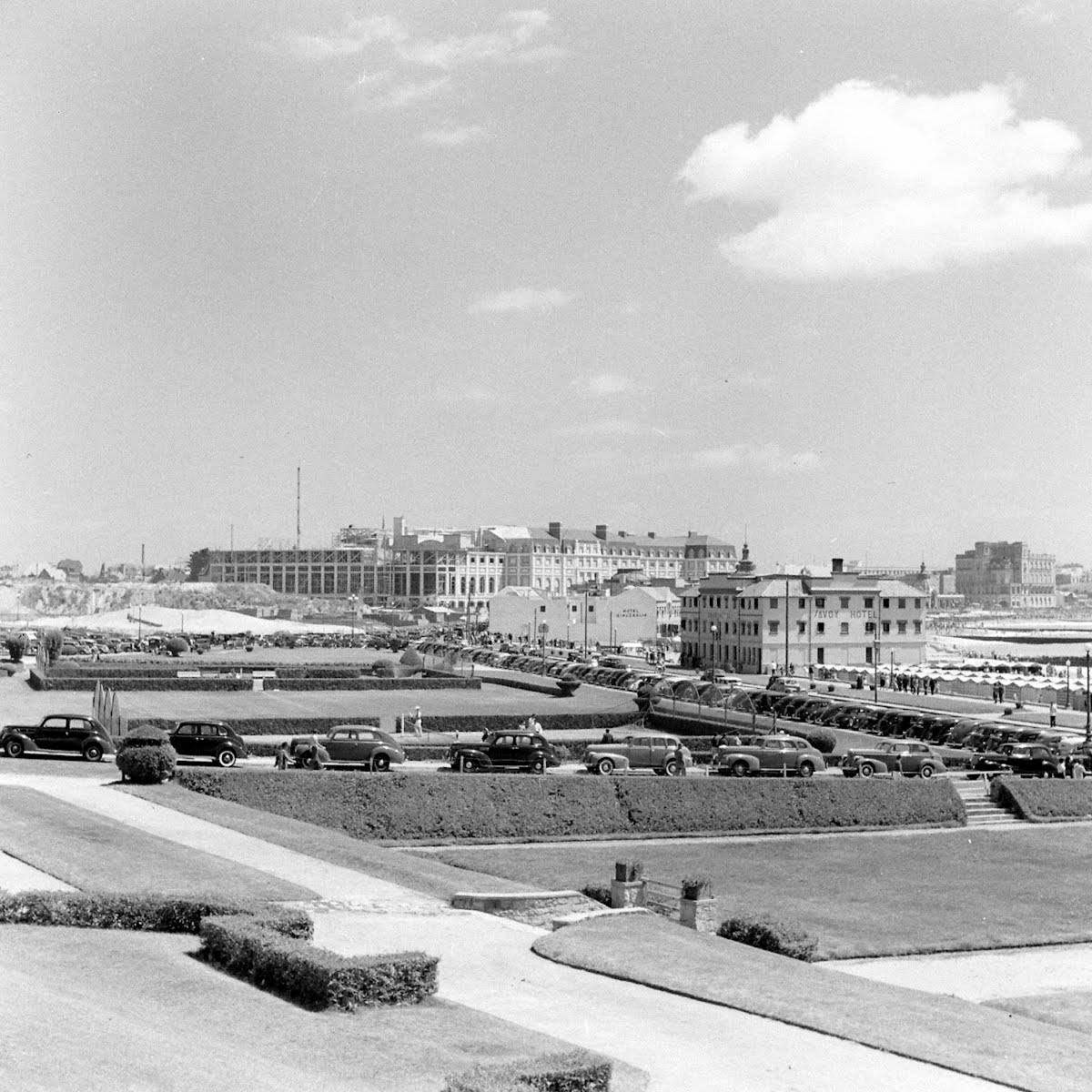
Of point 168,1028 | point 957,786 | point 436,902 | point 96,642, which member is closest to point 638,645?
point 96,642

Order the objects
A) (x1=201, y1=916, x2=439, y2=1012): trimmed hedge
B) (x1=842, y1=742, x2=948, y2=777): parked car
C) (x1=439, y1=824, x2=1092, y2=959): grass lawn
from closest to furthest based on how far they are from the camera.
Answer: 1. (x1=201, y1=916, x2=439, y2=1012): trimmed hedge
2. (x1=439, y1=824, x2=1092, y2=959): grass lawn
3. (x1=842, y1=742, x2=948, y2=777): parked car

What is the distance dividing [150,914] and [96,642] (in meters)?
91.5

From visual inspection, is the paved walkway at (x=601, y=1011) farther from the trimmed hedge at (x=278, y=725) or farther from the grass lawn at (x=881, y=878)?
the trimmed hedge at (x=278, y=725)

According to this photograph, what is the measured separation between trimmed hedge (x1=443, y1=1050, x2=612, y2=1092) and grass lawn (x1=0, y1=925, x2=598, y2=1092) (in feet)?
3.95

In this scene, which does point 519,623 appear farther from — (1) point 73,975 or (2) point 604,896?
(1) point 73,975

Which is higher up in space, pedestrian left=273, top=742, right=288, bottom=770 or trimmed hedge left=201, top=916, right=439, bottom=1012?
trimmed hedge left=201, top=916, right=439, bottom=1012

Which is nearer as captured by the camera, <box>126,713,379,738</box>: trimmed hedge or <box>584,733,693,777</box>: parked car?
<box>584,733,693,777</box>: parked car

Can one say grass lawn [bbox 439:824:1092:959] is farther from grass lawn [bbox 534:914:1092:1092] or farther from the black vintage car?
the black vintage car

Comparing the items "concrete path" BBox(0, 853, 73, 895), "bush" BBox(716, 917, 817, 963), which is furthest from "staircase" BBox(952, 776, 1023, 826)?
"concrete path" BBox(0, 853, 73, 895)

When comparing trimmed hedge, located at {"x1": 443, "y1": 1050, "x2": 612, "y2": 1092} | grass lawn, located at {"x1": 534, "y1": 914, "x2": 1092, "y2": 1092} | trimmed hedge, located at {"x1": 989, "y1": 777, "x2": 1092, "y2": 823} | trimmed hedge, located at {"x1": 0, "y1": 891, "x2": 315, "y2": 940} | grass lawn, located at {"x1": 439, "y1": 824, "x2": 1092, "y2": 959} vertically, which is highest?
trimmed hedge, located at {"x1": 443, "y1": 1050, "x2": 612, "y2": 1092}

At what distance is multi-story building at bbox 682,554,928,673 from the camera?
290 feet

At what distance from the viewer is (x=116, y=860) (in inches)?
863

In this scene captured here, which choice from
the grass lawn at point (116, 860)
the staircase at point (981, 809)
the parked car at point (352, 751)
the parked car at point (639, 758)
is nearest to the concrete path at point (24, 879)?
the grass lawn at point (116, 860)

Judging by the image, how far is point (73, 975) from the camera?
1449cm
